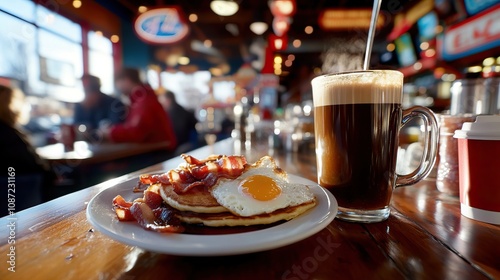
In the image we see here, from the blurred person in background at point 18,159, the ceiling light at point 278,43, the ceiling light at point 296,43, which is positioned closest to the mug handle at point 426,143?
the blurred person in background at point 18,159

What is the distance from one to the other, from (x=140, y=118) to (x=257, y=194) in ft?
13.0

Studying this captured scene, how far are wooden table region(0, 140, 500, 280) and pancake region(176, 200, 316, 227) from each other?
0.07 meters

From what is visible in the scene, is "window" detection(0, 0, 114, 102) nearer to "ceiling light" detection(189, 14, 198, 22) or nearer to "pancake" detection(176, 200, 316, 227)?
"ceiling light" detection(189, 14, 198, 22)

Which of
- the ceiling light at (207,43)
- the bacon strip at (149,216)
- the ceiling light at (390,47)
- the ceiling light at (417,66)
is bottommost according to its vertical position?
the bacon strip at (149,216)

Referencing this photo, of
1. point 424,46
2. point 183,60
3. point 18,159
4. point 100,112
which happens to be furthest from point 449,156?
point 183,60

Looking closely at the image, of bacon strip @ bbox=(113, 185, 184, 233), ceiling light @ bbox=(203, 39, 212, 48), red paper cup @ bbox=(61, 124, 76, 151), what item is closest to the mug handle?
bacon strip @ bbox=(113, 185, 184, 233)

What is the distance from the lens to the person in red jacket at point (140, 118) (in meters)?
4.14

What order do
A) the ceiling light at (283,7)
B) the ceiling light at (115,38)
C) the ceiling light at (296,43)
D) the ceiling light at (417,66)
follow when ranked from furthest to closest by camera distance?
the ceiling light at (296,43), the ceiling light at (115,38), the ceiling light at (417,66), the ceiling light at (283,7)

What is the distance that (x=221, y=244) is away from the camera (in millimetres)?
456

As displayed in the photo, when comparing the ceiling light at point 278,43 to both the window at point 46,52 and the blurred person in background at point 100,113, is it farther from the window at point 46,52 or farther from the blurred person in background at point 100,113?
the window at point 46,52

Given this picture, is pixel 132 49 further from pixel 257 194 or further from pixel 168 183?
pixel 257 194

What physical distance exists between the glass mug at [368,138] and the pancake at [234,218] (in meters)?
0.22

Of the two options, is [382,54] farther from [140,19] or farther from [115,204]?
[115,204]

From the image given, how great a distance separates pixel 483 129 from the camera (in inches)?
29.0
